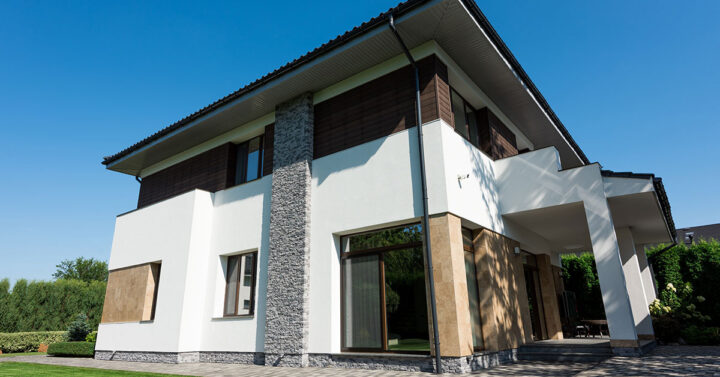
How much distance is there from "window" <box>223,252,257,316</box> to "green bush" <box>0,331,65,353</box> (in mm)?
11589

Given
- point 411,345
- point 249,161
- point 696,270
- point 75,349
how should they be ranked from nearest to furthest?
point 411,345 → point 249,161 → point 75,349 → point 696,270

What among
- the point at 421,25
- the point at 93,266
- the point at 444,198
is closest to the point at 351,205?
the point at 444,198

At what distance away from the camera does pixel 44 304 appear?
20188 millimetres

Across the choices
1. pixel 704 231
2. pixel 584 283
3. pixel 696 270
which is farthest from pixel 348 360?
pixel 704 231

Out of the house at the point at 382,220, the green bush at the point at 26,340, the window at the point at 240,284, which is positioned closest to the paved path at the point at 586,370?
the house at the point at 382,220

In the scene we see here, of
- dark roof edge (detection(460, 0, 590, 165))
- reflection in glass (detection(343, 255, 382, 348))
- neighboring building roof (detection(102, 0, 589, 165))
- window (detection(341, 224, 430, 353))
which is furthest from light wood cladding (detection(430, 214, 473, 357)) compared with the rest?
neighboring building roof (detection(102, 0, 589, 165))

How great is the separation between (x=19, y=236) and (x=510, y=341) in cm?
2422

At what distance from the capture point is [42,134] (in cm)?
1200

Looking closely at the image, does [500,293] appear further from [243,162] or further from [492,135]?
[243,162]

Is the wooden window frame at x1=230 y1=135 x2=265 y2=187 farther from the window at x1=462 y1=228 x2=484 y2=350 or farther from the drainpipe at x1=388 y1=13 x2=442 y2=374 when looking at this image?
the window at x1=462 y1=228 x2=484 y2=350

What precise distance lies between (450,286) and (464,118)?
189 inches

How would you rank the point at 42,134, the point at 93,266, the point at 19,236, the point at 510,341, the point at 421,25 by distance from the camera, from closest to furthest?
1. the point at 421,25
2. the point at 510,341
3. the point at 42,134
4. the point at 19,236
5. the point at 93,266

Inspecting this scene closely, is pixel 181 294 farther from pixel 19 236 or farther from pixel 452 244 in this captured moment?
pixel 19 236

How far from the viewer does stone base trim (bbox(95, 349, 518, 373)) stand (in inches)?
293
